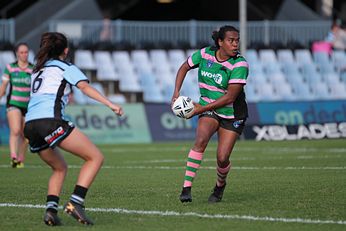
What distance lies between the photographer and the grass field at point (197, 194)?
989 centimetres

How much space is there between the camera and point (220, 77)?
1189 centimetres

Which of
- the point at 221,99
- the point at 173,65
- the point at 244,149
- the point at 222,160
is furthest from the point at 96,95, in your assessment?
the point at 173,65

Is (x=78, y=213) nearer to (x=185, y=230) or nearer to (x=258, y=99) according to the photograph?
(x=185, y=230)

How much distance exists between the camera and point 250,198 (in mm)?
12117

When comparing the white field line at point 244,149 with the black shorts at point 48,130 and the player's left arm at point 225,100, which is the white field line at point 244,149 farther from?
the black shorts at point 48,130

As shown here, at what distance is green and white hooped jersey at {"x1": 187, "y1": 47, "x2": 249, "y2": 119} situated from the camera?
11.8 m

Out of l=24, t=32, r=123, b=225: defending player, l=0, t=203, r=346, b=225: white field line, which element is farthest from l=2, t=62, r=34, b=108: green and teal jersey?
l=24, t=32, r=123, b=225: defending player

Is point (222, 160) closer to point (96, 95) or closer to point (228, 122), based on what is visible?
point (228, 122)

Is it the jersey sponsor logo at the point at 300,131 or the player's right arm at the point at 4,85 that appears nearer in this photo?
the player's right arm at the point at 4,85

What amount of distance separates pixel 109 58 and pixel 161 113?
15.0 feet

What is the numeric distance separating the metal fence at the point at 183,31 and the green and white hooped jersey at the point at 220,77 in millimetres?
18992

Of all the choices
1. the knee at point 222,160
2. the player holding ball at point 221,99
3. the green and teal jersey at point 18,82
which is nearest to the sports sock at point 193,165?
the player holding ball at point 221,99

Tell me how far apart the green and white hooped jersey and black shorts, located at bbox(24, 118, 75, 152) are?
2744 mm

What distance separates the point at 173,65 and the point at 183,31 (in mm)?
1656
